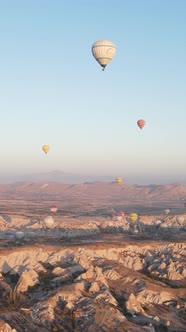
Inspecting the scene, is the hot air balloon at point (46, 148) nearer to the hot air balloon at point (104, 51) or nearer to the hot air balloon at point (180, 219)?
the hot air balloon at point (180, 219)

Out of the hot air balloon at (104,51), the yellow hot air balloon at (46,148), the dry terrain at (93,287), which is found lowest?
the dry terrain at (93,287)

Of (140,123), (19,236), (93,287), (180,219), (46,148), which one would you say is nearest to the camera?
(93,287)

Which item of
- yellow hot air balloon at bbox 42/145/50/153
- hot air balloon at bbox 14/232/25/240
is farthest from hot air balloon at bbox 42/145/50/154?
hot air balloon at bbox 14/232/25/240

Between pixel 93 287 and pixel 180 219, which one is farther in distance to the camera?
pixel 180 219

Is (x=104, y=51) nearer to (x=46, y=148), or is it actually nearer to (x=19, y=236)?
(x=19, y=236)

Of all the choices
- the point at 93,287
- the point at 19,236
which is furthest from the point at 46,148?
the point at 93,287

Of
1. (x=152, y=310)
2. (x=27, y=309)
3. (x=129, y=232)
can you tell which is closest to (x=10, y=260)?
→ (x=27, y=309)

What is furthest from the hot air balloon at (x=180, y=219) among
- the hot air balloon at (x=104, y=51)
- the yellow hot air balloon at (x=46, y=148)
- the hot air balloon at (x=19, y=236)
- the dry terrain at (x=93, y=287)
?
the hot air balloon at (x=104, y=51)

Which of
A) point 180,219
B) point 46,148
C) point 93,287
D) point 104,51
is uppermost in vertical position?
point 104,51
